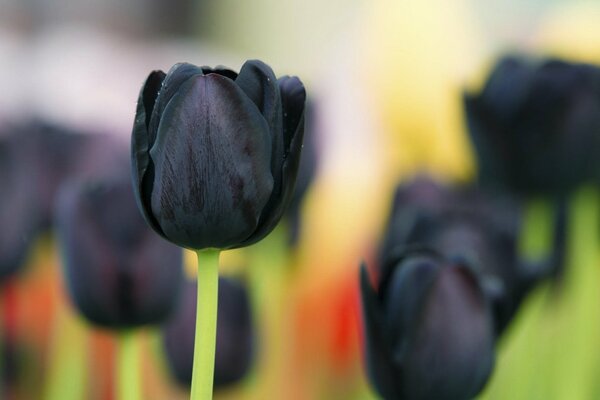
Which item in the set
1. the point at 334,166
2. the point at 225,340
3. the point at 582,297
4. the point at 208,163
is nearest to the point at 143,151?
the point at 208,163

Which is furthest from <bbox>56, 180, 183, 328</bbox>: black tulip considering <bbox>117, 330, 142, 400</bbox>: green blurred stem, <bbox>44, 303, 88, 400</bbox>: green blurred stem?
<bbox>44, 303, 88, 400</bbox>: green blurred stem

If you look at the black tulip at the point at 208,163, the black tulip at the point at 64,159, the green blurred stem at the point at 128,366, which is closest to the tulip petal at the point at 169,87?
the black tulip at the point at 208,163

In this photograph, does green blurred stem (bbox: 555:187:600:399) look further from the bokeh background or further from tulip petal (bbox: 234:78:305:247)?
tulip petal (bbox: 234:78:305:247)

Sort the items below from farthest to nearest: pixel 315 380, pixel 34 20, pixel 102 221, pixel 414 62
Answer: pixel 34 20 < pixel 414 62 < pixel 315 380 < pixel 102 221

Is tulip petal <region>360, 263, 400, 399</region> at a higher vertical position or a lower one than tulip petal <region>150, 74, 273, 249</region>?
lower

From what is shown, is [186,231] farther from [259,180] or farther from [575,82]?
[575,82]

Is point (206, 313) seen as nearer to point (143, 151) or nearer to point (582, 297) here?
point (143, 151)

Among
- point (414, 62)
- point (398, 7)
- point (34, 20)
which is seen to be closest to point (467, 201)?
point (414, 62)
